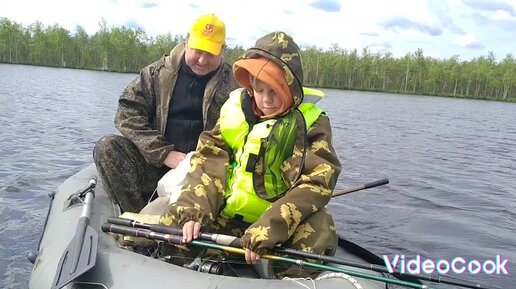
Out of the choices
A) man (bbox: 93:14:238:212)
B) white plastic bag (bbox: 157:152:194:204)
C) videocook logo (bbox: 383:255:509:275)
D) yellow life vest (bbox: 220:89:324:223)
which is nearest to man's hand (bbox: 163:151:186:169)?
man (bbox: 93:14:238:212)

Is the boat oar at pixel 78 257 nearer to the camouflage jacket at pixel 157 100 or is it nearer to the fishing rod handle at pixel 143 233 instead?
the fishing rod handle at pixel 143 233

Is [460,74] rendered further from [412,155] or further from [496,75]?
[412,155]

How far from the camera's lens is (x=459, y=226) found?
24.8 feet

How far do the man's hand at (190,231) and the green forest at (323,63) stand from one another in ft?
246

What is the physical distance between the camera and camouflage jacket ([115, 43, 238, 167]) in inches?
182

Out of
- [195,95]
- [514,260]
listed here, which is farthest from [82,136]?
A: [514,260]

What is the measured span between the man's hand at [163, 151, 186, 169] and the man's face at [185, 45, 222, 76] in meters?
0.77

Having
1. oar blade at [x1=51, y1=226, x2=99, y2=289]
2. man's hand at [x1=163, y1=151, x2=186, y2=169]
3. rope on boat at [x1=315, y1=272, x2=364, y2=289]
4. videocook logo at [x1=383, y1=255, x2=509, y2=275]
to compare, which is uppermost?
man's hand at [x1=163, y1=151, x2=186, y2=169]

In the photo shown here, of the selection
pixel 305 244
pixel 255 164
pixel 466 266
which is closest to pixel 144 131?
pixel 255 164

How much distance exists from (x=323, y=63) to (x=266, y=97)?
8393 cm

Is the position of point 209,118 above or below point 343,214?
above

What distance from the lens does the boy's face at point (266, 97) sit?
3381mm

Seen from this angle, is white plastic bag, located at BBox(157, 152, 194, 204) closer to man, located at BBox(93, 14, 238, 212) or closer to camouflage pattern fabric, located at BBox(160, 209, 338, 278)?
man, located at BBox(93, 14, 238, 212)

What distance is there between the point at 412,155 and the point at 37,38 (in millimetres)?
77810
